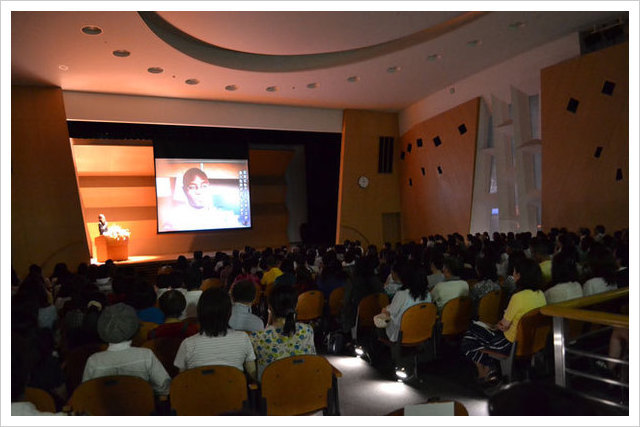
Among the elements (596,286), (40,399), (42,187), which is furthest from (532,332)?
(42,187)

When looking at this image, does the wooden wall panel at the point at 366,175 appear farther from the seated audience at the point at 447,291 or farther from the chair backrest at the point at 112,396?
the chair backrest at the point at 112,396

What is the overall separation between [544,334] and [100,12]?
261 inches

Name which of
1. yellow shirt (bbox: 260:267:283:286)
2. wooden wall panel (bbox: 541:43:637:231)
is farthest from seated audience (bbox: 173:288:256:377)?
wooden wall panel (bbox: 541:43:637:231)

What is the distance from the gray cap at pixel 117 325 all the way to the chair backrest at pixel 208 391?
0.43 m

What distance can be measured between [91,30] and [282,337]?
6.19m

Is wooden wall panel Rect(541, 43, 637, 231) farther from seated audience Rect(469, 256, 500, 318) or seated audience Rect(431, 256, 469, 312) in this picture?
seated audience Rect(431, 256, 469, 312)

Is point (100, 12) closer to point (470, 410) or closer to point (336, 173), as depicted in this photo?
point (470, 410)

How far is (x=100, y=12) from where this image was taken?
6113 millimetres

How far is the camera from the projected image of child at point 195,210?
446 inches

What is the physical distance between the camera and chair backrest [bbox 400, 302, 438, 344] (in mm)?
3542

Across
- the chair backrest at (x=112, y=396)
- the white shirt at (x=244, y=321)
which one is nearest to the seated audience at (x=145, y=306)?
the white shirt at (x=244, y=321)

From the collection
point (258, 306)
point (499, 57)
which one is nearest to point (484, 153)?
point (499, 57)

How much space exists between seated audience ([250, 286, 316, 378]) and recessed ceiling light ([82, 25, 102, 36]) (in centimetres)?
587

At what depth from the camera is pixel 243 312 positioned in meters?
3.51
